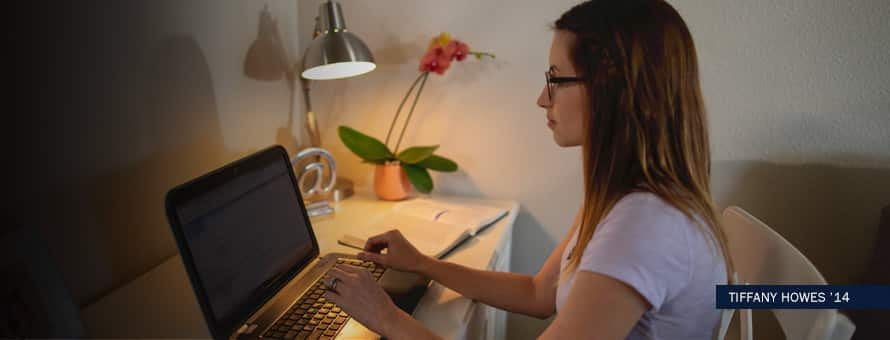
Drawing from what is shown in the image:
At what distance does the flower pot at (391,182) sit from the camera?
1382mm

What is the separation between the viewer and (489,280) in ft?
2.90

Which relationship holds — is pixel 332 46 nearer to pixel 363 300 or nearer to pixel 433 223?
→ pixel 433 223

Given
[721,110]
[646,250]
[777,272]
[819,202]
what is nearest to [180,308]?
[646,250]

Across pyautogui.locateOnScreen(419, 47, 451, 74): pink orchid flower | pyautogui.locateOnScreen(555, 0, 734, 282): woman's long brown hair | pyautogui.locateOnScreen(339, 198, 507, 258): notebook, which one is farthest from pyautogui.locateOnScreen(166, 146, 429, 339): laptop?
pyautogui.locateOnScreen(419, 47, 451, 74): pink orchid flower

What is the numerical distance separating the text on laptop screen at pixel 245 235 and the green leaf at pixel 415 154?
49 centimetres

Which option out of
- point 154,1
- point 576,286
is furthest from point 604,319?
point 154,1

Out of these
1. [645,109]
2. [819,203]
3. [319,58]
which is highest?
[319,58]

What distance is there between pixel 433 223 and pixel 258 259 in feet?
1.66

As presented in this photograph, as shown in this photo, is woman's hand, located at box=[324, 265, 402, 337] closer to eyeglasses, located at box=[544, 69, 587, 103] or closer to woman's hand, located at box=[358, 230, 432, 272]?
woman's hand, located at box=[358, 230, 432, 272]

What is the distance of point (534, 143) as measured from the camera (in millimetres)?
1391

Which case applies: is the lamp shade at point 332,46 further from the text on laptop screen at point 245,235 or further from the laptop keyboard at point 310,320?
the laptop keyboard at point 310,320

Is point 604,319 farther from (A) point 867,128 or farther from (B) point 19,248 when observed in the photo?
(A) point 867,128

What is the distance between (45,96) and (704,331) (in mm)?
1040

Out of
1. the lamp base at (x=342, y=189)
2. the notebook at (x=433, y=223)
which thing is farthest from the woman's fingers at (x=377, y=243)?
the lamp base at (x=342, y=189)
